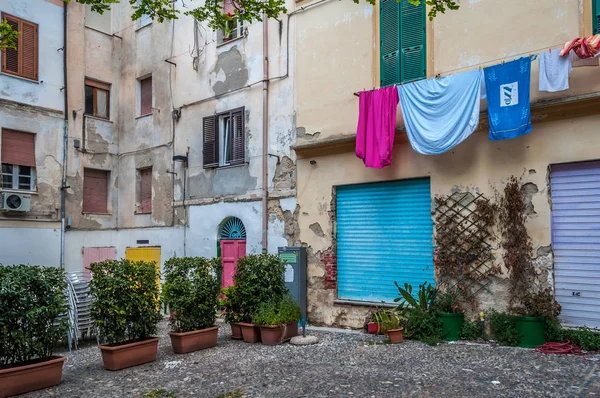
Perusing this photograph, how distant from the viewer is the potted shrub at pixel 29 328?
6.10 m

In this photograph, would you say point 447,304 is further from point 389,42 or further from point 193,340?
point 389,42

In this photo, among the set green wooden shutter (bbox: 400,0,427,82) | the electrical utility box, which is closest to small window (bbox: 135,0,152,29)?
green wooden shutter (bbox: 400,0,427,82)

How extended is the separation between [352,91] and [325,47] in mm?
1258

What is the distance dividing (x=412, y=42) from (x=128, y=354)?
7225 mm

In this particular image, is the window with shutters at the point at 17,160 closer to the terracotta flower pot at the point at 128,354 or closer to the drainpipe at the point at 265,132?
the drainpipe at the point at 265,132

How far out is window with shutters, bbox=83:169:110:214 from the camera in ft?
48.3

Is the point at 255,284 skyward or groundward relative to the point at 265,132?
groundward

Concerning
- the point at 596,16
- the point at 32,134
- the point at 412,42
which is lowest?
the point at 32,134

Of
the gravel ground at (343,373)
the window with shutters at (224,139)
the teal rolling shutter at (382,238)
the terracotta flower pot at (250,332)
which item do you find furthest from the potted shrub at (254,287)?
the window with shutters at (224,139)

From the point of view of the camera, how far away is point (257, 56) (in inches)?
481

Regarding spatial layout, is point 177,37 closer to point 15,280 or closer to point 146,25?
point 146,25

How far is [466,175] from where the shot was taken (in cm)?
888

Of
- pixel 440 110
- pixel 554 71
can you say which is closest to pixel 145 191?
pixel 440 110

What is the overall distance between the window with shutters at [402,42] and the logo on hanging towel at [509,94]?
→ 1706mm
